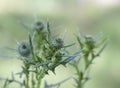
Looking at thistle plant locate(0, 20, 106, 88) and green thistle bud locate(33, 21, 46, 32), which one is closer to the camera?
thistle plant locate(0, 20, 106, 88)

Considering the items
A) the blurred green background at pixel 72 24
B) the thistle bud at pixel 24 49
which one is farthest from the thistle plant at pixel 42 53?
the blurred green background at pixel 72 24

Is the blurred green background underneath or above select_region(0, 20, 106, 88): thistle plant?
above

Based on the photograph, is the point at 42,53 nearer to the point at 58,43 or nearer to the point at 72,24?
the point at 58,43

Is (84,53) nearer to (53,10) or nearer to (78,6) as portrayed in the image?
(53,10)

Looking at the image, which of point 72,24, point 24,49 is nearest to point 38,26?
point 24,49

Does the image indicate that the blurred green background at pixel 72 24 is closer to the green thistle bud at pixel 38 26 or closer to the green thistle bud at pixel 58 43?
the green thistle bud at pixel 38 26

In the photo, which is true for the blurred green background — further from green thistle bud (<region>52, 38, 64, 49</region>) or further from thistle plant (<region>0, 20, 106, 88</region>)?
green thistle bud (<region>52, 38, 64, 49</region>)

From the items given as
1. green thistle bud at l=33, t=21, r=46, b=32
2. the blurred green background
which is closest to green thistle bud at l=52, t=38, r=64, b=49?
green thistle bud at l=33, t=21, r=46, b=32
